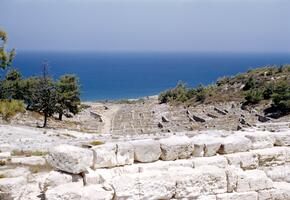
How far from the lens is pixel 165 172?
7887mm

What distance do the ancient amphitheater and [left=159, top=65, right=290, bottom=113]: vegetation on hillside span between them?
29447mm

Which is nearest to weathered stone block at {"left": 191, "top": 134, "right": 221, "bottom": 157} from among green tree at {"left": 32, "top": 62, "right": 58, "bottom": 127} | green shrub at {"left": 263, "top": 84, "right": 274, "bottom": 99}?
green tree at {"left": 32, "top": 62, "right": 58, "bottom": 127}

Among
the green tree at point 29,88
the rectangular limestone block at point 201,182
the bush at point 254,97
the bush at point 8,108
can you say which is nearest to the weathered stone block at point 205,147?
the rectangular limestone block at point 201,182

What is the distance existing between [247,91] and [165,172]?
42208mm

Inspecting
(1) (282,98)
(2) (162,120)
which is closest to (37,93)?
(2) (162,120)

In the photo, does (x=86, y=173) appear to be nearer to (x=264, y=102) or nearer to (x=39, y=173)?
(x=39, y=173)

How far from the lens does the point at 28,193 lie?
7.86 meters

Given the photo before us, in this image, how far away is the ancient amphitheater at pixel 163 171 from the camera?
747cm

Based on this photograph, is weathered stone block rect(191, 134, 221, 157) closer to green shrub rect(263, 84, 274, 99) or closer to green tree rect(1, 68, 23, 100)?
green tree rect(1, 68, 23, 100)

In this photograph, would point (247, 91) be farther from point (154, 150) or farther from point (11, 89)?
point (154, 150)

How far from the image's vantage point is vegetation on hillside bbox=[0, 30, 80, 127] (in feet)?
99.8

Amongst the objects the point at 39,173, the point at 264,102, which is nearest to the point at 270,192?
the point at 39,173

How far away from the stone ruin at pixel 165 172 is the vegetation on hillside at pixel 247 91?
29.5 meters

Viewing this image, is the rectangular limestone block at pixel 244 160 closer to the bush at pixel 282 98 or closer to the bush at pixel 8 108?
the bush at pixel 8 108
